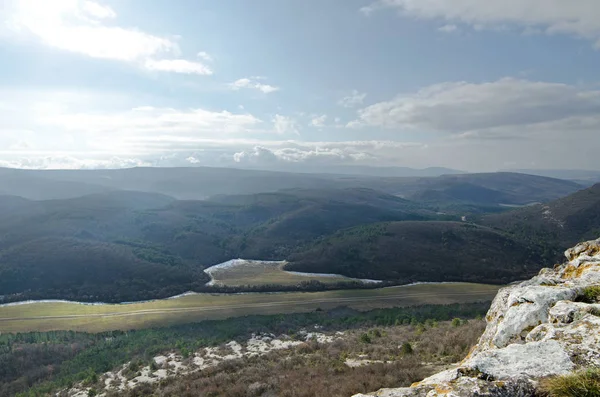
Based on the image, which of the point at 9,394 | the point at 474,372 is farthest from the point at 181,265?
the point at 474,372

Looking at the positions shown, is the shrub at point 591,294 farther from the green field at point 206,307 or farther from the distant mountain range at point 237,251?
the distant mountain range at point 237,251

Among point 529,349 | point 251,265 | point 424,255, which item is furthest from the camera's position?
point 251,265

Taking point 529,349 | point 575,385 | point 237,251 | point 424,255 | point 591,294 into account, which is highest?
point 591,294

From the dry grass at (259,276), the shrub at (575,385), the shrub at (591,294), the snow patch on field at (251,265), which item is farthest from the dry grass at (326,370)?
the snow patch on field at (251,265)

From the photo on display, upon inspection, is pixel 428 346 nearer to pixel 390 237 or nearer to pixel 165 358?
pixel 165 358

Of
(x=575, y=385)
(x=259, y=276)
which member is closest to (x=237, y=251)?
(x=259, y=276)

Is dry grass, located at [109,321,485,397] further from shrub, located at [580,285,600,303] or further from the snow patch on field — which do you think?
the snow patch on field

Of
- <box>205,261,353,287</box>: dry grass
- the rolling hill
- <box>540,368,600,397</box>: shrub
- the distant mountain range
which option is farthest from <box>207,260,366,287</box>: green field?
<box>540,368,600,397</box>: shrub

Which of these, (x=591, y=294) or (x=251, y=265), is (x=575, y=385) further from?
(x=251, y=265)
